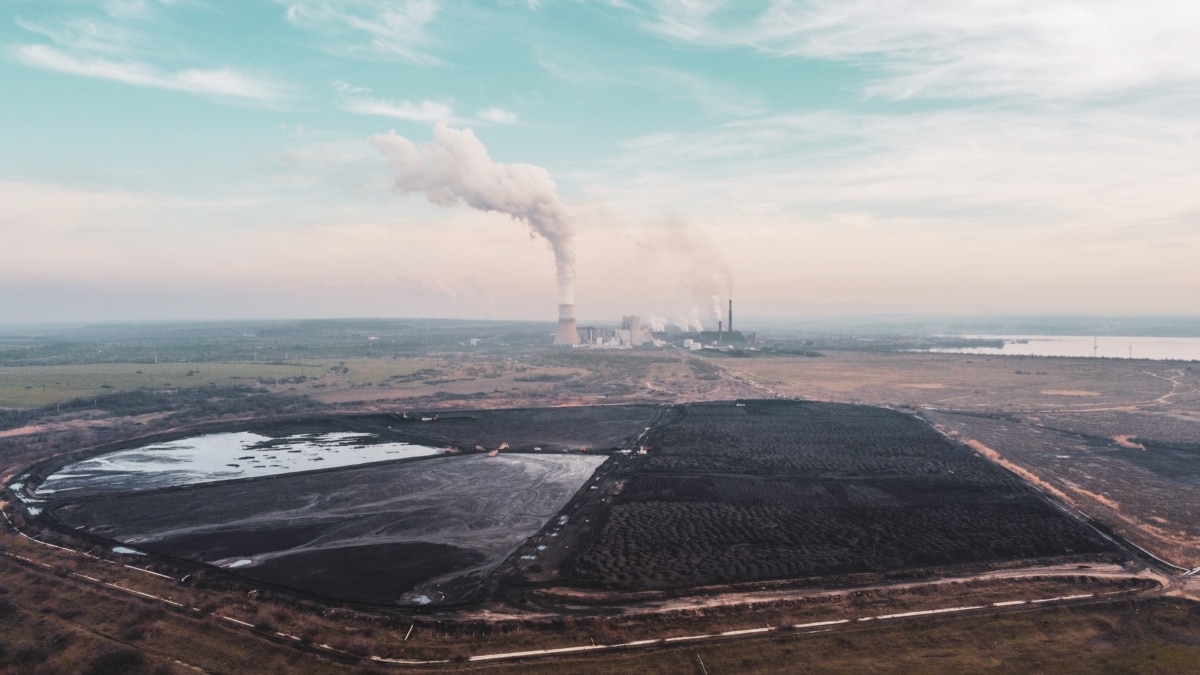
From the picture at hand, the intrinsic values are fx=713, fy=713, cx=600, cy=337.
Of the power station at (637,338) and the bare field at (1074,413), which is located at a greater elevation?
the power station at (637,338)

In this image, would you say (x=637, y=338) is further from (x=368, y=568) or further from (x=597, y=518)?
(x=368, y=568)

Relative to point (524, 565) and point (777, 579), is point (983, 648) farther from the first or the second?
point (524, 565)

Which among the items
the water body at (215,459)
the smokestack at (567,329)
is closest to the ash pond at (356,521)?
the water body at (215,459)

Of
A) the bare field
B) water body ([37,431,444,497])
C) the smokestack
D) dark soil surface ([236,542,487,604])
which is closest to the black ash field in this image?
dark soil surface ([236,542,487,604])

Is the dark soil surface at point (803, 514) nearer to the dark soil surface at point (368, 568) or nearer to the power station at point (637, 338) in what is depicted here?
the dark soil surface at point (368, 568)

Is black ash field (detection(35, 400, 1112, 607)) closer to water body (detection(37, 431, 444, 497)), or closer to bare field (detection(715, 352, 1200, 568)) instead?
water body (detection(37, 431, 444, 497))

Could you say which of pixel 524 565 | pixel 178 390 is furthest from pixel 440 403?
pixel 524 565

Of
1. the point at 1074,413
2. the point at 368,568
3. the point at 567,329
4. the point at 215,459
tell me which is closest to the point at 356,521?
the point at 368,568
